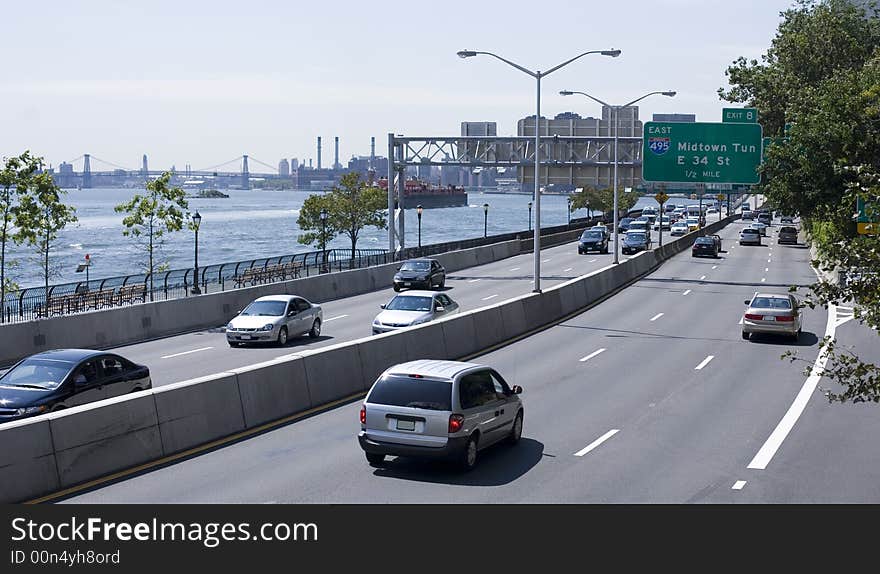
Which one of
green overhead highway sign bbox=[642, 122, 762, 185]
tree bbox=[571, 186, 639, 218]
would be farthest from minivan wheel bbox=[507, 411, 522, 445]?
tree bbox=[571, 186, 639, 218]

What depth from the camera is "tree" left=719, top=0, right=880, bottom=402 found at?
531 inches

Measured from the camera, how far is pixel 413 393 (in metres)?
15.0

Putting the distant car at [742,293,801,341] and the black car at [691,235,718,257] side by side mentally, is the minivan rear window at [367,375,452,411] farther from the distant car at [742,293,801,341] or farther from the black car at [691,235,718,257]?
the black car at [691,235,718,257]

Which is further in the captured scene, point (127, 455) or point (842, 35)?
point (842, 35)

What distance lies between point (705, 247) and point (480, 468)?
191 feet

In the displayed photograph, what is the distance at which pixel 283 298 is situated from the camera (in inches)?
1247

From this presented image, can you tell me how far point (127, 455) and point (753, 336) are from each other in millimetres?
22513

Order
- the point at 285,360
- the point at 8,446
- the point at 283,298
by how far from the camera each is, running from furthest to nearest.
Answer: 1. the point at 283,298
2. the point at 285,360
3. the point at 8,446

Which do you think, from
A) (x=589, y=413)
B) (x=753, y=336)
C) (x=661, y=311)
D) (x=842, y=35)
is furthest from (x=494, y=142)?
(x=589, y=413)

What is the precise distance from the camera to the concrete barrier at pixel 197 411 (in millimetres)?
15609

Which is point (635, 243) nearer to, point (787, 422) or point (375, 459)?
point (787, 422)

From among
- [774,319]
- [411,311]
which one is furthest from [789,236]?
[411,311]

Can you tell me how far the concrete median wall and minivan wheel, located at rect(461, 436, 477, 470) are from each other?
414 centimetres

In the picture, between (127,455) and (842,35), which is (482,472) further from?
(842,35)
